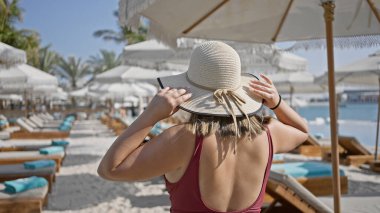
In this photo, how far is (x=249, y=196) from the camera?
1381 millimetres

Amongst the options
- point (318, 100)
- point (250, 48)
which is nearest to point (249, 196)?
point (250, 48)

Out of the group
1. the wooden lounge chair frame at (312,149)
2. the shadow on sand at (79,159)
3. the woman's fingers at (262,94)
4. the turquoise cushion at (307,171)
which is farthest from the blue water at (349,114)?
the woman's fingers at (262,94)

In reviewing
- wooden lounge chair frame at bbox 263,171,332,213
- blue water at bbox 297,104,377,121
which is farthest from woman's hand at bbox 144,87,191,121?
blue water at bbox 297,104,377,121

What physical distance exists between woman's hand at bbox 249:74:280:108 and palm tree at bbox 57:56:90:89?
48896 millimetres

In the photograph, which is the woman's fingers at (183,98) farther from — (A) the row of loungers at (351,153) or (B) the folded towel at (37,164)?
(A) the row of loungers at (351,153)

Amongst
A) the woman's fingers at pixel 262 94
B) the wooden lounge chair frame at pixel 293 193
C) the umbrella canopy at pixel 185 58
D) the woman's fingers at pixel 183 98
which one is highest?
the woman's fingers at pixel 183 98

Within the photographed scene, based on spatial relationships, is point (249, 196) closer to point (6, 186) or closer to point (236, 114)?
point (236, 114)

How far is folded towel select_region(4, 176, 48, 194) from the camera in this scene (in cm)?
420

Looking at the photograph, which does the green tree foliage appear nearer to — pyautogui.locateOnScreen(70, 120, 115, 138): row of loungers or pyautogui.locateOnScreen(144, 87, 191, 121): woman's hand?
pyautogui.locateOnScreen(70, 120, 115, 138): row of loungers

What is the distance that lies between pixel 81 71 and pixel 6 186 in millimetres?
47042

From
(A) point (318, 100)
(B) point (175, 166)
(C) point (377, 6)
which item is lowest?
(A) point (318, 100)

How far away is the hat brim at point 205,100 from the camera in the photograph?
51.3 inches

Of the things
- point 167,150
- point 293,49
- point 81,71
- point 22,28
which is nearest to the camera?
point 167,150

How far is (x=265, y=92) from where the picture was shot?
150 cm
